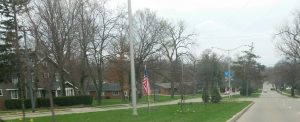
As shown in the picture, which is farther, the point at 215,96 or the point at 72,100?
the point at 72,100

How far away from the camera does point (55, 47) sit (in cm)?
4781

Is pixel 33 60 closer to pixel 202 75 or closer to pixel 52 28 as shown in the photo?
pixel 52 28

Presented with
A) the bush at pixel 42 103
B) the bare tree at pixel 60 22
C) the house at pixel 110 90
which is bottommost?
the house at pixel 110 90

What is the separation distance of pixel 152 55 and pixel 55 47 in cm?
3188

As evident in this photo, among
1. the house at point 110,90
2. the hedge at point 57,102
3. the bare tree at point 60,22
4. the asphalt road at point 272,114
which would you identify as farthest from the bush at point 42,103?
the house at point 110,90

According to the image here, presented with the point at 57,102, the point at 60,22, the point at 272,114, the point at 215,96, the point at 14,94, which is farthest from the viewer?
the point at 14,94

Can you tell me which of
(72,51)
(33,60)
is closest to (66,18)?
(72,51)

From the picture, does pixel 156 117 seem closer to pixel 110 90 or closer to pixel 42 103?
pixel 42 103

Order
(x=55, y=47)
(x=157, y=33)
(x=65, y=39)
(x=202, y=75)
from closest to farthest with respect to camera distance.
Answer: (x=55, y=47)
(x=65, y=39)
(x=157, y=33)
(x=202, y=75)

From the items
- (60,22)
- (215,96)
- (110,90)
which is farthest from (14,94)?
(110,90)

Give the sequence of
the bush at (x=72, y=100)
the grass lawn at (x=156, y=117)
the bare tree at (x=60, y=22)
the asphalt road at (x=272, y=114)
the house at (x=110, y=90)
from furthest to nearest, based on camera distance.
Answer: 1. the house at (x=110, y=90)
2. the bush at (x=72, y=100)
3. the bare tree at (x=60, y=22)
4. the asphalt road at (x=272, y=114)
5. the grass lawn at (x=156, y=117)

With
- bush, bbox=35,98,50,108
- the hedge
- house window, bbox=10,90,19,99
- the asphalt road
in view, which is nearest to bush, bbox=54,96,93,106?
the hedge

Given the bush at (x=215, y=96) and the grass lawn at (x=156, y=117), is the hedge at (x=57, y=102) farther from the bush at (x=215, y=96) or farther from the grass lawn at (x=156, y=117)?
the grass lawn at (x=156, y=117)

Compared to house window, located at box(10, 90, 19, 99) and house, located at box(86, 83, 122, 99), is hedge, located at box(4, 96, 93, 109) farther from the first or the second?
house, located at box(86, 83, 122, 99)
